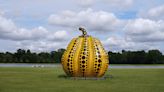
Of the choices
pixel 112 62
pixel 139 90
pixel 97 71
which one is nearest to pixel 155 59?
pixel 112 62

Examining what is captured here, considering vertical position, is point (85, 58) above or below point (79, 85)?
above

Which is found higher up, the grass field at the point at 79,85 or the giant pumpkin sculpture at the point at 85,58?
the giant pumpkin sculpture at the point at 85,58

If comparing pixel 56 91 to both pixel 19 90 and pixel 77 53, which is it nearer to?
pixel 19 90

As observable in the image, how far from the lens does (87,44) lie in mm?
29734

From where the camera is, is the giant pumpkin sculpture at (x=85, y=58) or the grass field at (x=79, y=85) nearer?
the grass field at (x=79, y=85)

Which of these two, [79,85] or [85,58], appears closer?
[79,85]

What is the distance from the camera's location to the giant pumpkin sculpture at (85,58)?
96.2ft

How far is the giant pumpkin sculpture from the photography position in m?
29.3

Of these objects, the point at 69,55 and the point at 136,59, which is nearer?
the point at 69,55

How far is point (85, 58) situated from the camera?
2923 centimetres

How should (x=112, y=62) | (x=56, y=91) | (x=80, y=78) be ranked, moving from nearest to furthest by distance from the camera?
1. (x=56, y=91)
2. (x=80, y=78)
3. (x=112, y=62)

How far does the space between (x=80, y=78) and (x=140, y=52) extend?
86460 mm

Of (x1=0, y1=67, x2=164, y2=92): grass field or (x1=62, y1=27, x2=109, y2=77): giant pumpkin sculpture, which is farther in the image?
(x1=62, y1=27, x2=109, y2=77): giant pumpkin sculpture

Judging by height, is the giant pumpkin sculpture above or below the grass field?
above
